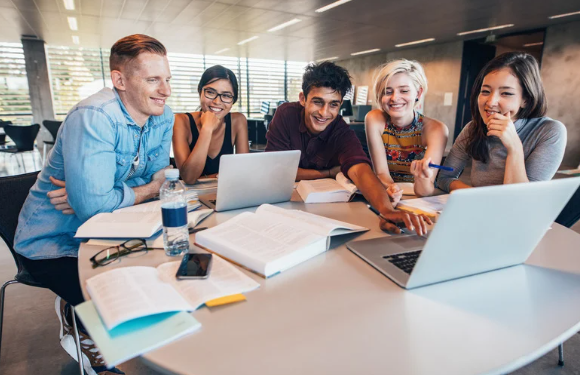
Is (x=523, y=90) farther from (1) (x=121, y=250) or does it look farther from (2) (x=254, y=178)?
(1) (x=121, y=250)

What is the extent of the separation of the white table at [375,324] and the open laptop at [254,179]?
41 centimetres

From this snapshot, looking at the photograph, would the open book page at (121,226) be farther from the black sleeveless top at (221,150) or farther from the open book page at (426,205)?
the black sleeveless top at (221,150)

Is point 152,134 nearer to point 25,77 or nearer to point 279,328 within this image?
point 279,328

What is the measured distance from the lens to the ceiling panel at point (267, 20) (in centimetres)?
544

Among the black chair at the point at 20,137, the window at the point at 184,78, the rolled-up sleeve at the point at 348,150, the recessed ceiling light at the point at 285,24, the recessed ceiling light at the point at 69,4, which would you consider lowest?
the black chair at the point at 20,137

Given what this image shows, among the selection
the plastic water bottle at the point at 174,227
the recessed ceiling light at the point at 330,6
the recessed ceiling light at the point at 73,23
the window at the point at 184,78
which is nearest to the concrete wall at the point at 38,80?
the recessed ceiling light at the point at 73,23

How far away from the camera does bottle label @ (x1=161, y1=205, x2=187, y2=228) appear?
0.90m

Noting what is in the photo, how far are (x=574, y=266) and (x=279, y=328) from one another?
0.81 m

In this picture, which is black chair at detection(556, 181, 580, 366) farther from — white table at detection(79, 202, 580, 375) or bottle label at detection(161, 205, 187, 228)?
bottle label at detection(161, 205, 187, 228)

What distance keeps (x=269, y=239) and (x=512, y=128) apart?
3.89 feet

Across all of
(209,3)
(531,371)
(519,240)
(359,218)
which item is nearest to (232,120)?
(359,218)

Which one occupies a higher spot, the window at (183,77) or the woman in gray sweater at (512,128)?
the window at (183,77)

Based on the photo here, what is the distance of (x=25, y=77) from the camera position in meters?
8.57

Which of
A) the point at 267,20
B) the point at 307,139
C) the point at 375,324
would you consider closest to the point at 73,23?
the point at 267,20
